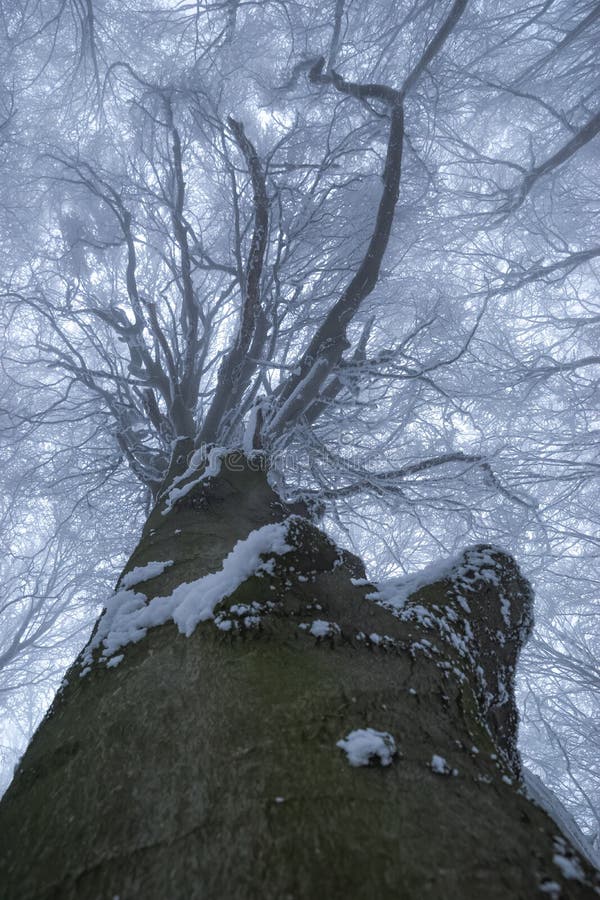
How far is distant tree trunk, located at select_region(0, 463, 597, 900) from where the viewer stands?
0.46 metres

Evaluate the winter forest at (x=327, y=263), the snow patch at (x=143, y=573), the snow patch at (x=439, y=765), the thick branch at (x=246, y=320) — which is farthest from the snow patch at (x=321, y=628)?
the thick branch at (x=246, y=320)

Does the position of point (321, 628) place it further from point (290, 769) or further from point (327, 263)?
point (327, 263)

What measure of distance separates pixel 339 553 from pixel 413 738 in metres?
0.58

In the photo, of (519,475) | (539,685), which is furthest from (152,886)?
(539,685)

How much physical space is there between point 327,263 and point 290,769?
3.72m

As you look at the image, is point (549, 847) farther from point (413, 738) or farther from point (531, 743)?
point (531, 743)

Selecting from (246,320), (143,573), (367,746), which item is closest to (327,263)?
(246,320)

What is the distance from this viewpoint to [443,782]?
57cm

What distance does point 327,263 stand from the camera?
149 inches

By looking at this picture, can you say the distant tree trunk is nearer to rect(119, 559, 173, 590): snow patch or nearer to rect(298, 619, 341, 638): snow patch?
rect(298, 619, 341, 638): snow patch

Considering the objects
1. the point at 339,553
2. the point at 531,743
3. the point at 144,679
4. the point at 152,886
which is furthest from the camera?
the point at 531,743

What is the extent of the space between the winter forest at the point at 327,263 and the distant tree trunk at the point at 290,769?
1.26 metres

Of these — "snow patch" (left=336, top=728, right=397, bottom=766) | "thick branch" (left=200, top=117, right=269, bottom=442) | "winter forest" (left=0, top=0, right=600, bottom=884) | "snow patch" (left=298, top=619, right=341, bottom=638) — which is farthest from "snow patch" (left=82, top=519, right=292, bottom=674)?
"thick branch" (left=200, top=117, right=269, bottom=442)

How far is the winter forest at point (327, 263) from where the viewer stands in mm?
2961
